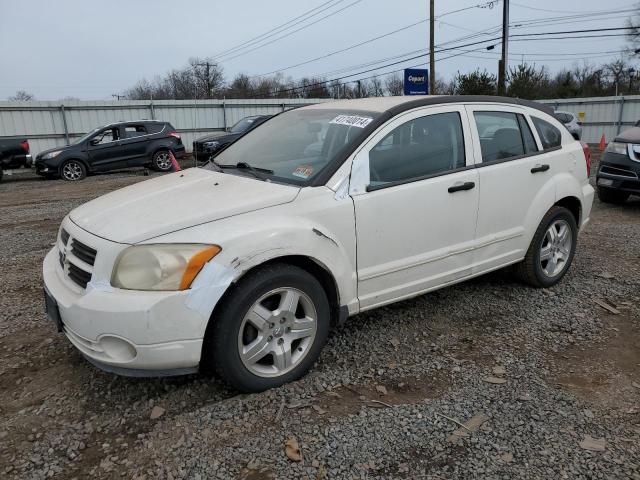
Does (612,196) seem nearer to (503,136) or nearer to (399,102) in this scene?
(503,136)

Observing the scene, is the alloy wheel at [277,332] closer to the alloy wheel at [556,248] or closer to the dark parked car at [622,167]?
the alloy wheel at [556,248]

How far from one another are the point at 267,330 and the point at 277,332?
0.23 ft

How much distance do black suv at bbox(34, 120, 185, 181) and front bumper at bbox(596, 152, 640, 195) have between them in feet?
40.3

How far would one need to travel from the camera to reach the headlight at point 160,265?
2592mm

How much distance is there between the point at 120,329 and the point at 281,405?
0.96 metres

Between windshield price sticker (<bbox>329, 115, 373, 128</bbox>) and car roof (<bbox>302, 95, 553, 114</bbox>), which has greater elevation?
car roof (<bbox>302, 95, 553, 114</bbox>)

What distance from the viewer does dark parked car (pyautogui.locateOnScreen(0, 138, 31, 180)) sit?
48.5ft

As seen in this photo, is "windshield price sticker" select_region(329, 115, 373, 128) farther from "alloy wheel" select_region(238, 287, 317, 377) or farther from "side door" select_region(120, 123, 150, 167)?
"side door" select_region(120, 123, 150, 167)

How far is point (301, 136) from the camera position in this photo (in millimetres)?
3754

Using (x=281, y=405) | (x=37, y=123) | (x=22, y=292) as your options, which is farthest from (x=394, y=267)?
(x=37, y=123)

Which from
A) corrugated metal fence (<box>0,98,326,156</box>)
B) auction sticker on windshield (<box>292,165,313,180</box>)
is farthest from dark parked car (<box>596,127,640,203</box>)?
corrugated metal fence (<box>0,98,326,156</box>)

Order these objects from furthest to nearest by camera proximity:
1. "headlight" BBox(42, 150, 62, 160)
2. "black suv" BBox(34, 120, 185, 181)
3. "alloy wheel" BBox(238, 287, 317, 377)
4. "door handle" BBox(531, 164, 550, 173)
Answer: "black suv" BBox(34, 120, 185, 181) → "headlight" BBox(42, 150, 62, 160) → "door handle" BBox(531, 164, 550, 173) → "alloy wheel" BBox(238, 287, 317, 377)

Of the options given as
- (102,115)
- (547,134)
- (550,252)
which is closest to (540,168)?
(547,134)

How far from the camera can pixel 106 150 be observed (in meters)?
15.1
